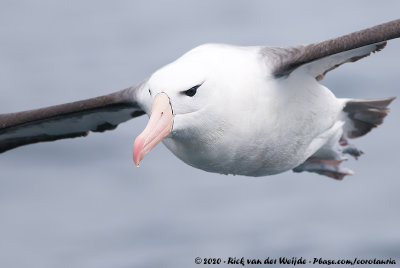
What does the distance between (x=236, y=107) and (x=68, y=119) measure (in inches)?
108

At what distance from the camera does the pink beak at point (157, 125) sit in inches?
243

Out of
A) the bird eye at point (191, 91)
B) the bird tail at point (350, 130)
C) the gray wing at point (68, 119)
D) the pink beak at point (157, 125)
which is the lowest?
the bird tail at point (350, 130)

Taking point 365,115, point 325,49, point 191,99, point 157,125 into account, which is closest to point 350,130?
point 365,115

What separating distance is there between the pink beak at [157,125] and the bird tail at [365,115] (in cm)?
349

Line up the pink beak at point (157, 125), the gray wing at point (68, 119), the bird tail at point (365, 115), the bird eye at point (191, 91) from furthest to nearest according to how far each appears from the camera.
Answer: the bird tail at point (365, 115) < the gray wing at point (68, 119) < the bird eye at point (191, 91) < the pink beak at point (157, 125)

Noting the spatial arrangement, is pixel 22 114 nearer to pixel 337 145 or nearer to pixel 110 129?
pixel 110 129

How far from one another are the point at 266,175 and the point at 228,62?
5.40 ft

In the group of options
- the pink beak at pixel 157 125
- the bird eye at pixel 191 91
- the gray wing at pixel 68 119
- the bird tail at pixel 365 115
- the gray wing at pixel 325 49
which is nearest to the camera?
the pink beak at pixel 157 125

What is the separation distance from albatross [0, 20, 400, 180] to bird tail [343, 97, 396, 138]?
16.6 inches

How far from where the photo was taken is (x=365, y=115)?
30.9 ft

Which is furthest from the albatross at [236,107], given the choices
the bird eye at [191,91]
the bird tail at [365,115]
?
the bird tail at [365,115]

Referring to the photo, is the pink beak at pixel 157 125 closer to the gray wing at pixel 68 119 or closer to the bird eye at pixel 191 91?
the bird eye at pixel 191 91

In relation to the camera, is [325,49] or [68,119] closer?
[325,49]

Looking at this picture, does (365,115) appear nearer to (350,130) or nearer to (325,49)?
(350,130)
